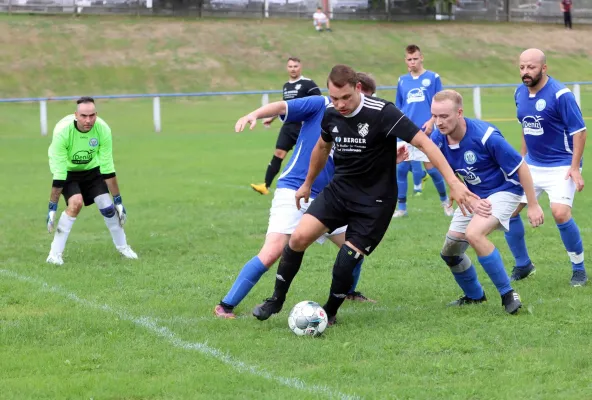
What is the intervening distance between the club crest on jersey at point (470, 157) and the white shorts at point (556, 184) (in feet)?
4.03

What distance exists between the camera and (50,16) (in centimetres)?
4700

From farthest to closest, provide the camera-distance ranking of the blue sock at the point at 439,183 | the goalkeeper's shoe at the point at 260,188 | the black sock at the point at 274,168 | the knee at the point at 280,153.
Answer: the goalkeeper's shoe at the point at 260,188 < the black sock at the point at 274,168 < the knee at the point at 280,153 < the blue sock at the point at 439,183

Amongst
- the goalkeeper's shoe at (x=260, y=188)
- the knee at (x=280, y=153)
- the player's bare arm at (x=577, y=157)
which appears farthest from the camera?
the goalkeeper's shoe at (x=260, y=188)

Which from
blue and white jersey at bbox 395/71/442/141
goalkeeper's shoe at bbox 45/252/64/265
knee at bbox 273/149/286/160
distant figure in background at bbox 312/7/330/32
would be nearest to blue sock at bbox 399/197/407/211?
blue and white jersey at bbox 395/71/442/141

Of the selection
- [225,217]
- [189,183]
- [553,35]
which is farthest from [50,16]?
[225,217]

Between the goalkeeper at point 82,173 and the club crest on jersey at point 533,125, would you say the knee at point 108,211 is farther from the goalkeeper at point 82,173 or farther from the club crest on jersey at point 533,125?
the club crest on jersey at point 533,125

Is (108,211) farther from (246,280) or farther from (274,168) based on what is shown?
(274,168)

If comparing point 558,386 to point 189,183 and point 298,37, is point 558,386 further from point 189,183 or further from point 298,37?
point 298,37

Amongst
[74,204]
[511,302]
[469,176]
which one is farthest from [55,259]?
[511,302]

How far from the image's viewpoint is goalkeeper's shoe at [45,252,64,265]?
9812 millimetres

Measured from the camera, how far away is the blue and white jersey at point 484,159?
7023 mm

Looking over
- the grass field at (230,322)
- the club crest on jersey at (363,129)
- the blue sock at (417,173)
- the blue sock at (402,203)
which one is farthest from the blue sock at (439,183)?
the club crest on jersey at (363,129)

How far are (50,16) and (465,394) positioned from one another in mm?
45128

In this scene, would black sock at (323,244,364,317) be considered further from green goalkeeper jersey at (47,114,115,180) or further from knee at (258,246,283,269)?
green goalkeeper jersey at (47,114,115,180)
